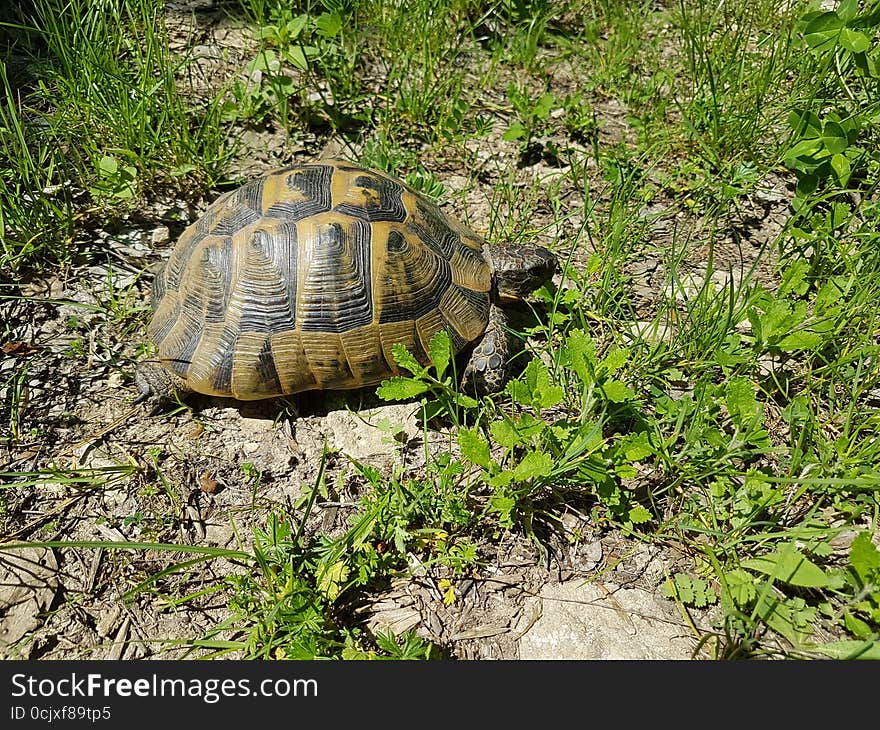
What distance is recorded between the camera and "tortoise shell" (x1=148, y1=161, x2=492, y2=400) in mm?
2865

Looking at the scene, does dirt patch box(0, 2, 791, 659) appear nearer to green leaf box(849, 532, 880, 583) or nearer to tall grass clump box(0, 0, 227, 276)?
tall grass clump box(0, 0, 227, 276)

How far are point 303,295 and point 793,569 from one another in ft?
7.74

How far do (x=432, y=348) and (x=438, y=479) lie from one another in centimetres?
63

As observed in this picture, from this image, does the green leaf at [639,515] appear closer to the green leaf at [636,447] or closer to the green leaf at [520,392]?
the green leaf at [636,447]

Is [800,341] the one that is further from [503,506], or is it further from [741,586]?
[503,506]

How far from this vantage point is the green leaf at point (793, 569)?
2.29 metres

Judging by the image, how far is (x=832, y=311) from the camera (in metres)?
3.06

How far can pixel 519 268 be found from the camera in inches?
129

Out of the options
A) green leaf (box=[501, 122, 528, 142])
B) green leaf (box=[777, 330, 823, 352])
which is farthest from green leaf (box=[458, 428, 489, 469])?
green leaf (box=[501, 122, 528, 142])

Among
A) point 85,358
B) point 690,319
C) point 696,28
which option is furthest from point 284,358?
point 696,28

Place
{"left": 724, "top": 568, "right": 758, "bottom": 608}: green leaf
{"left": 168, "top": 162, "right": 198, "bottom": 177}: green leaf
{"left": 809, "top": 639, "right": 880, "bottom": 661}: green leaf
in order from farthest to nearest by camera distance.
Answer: {"left": 168, "top": 162, "right": 198, "bottom": 177}: green leaf
{"left": 724, "top": 568, "right": 758, "bottom": 608}: green leaf
{"left": 809, "top": 639, "right": 880, "bottom": 661}: green leaf

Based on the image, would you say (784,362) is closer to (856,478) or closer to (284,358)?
(856,478)

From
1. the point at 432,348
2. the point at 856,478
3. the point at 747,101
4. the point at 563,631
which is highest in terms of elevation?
the point at 747,101

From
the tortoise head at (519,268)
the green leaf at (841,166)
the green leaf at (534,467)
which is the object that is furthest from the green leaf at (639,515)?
the green leaf at (841,166)
